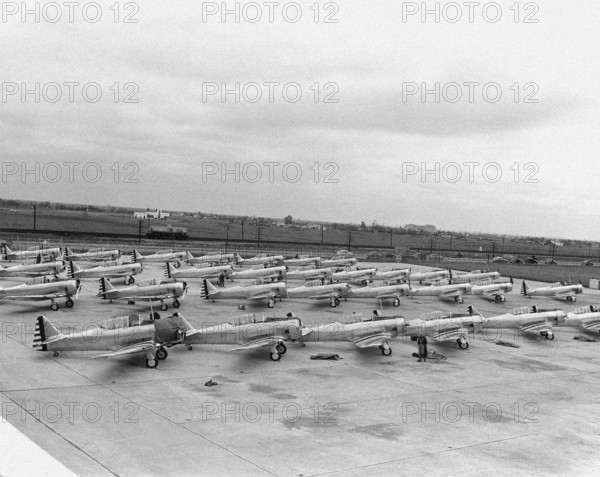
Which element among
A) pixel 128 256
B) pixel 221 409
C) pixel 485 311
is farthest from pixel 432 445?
pixel 128 256

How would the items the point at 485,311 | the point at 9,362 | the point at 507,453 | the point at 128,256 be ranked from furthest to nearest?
the point at 128,256 < the point at 485,311 < the point at 9,362 < the point at 507,453

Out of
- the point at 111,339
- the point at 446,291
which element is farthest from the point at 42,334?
the point at 446,291

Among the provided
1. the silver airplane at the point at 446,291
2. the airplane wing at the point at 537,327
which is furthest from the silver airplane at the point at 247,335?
the silver airplane at the point at 446,291

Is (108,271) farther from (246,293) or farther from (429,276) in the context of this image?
(429,276)

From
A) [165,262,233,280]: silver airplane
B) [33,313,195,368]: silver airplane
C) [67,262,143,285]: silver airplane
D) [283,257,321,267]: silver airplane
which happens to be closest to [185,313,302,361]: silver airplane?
[33,313,195,368]: silver airplane

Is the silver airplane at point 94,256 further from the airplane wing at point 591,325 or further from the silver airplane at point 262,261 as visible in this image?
the airplane wing at point 591,325

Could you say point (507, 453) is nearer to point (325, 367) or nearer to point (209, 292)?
point (325, 367)
